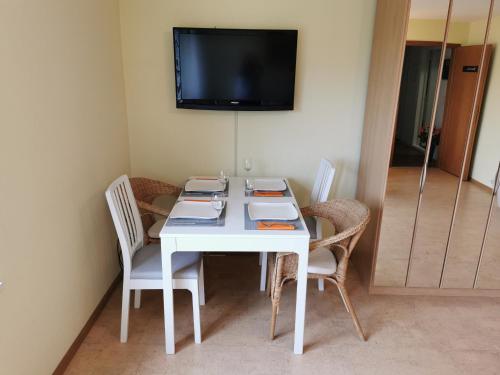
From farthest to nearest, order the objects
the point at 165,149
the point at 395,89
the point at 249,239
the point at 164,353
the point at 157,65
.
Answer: the point at 165,149
the point at 157,65
the point at 395,89
the point at 164,353
the point at 249,239

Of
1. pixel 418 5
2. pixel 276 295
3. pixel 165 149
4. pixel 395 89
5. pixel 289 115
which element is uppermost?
pixel 418 5

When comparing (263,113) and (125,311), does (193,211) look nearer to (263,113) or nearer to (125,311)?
(125,311)

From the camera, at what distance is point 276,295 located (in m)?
2.18

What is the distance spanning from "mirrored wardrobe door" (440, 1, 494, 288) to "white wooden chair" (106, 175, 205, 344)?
1797 millimetres

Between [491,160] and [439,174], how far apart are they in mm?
371

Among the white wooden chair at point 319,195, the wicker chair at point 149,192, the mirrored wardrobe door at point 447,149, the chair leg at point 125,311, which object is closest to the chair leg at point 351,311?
the white wooden chair at point 319,195

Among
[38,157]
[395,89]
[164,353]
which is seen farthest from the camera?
[395,89]

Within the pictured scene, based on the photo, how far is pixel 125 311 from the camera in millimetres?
2188

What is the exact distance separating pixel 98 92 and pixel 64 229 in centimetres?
93

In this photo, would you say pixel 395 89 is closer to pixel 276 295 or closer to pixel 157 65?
pixel 276 295

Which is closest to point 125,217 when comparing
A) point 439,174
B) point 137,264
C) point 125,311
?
point 137,264

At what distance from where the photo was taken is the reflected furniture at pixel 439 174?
2.31 metres

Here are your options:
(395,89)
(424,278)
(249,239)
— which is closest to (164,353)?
(249,239)

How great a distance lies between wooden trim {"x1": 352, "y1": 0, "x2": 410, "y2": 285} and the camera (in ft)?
7.70
